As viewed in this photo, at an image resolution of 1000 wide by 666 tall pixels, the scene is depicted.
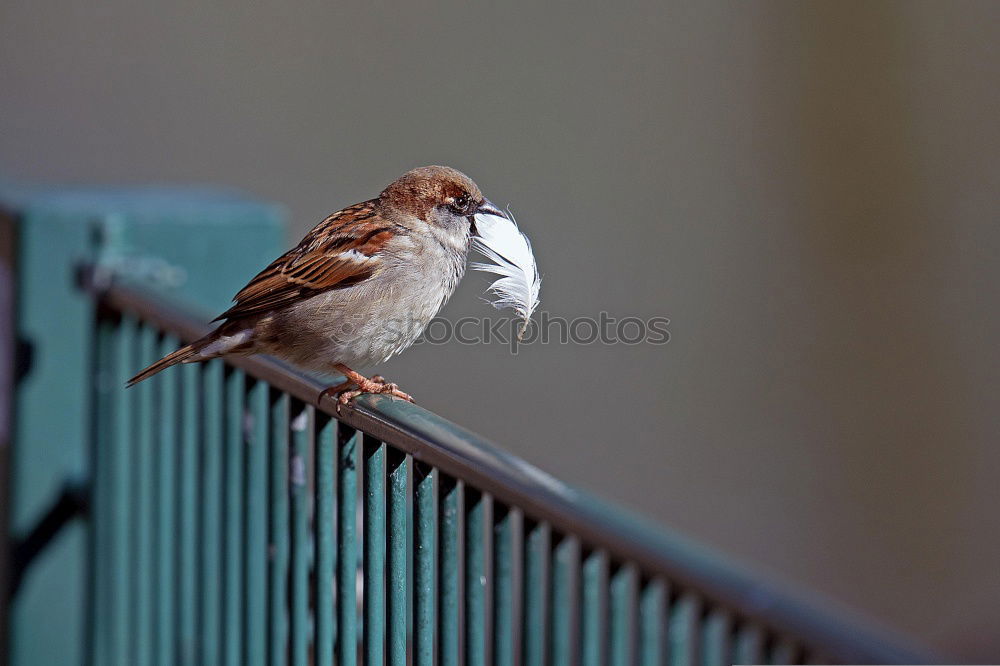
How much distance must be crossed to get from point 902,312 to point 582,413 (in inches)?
95.0

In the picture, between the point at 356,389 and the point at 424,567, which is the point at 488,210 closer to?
the point at 356,389

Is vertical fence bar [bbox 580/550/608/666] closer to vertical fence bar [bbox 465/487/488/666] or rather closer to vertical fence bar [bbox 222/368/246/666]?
vertical fence bar [bbox 465/487/488/666]

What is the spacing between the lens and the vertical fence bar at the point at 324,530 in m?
1.94

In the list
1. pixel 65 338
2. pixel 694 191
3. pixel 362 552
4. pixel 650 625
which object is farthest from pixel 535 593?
pixel 694 191

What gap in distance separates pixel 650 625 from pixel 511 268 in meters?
0.81

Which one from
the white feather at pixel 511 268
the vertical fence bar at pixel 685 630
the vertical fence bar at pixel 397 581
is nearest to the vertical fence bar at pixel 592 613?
the vertical fence bar at pixel 685 630

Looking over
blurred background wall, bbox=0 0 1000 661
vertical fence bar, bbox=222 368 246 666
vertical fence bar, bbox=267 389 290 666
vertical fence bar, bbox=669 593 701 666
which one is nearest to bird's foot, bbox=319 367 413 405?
vertical fence bar, bbox=267 389 290 666

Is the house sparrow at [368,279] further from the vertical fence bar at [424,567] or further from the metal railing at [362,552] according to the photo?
the vertical fence bar at [424,567]

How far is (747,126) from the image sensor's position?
8227 mm

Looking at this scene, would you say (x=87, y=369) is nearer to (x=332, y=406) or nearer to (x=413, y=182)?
(x=413, y=182)

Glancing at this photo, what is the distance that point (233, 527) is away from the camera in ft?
7.66

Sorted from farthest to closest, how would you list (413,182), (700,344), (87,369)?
1. (700,344)
2. (87,369)
3. (413,182)

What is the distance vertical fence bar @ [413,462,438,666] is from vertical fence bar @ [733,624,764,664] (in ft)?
1.61

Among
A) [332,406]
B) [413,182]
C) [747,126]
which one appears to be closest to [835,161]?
[747,126]
